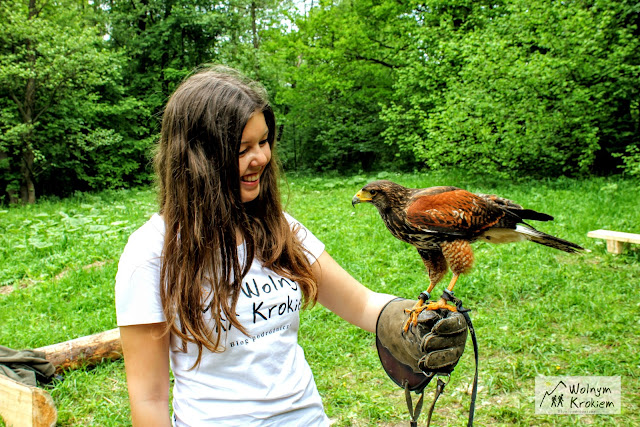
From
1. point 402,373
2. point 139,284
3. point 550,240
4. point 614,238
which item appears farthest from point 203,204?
point 614,238

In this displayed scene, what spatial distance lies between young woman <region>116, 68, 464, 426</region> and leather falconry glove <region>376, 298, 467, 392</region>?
15.8 inches

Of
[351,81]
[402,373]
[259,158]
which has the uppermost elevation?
[351,81]

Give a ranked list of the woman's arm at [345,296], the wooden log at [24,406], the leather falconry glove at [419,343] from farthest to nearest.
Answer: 1. the wooden log at [24,406]
2. the woman's arm at [345,296]
3. the leather falconry glove at [419,343]

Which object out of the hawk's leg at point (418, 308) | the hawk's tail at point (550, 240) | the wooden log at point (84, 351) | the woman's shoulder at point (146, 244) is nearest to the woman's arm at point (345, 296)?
the hawk's leg at point (418, 308)

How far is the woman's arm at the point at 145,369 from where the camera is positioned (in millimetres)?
1384

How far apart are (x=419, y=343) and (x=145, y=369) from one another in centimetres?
98

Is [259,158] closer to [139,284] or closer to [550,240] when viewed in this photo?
[139,284]

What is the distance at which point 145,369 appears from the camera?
140 centimetres

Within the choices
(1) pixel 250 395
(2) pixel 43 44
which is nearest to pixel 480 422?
(1) pixel 250 395

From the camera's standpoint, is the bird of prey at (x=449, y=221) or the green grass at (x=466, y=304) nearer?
the bird of prey at (x=449, y=221)

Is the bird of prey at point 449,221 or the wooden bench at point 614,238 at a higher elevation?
the bird of prey at point 449,221

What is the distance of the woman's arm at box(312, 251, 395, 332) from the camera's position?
1788 mm
